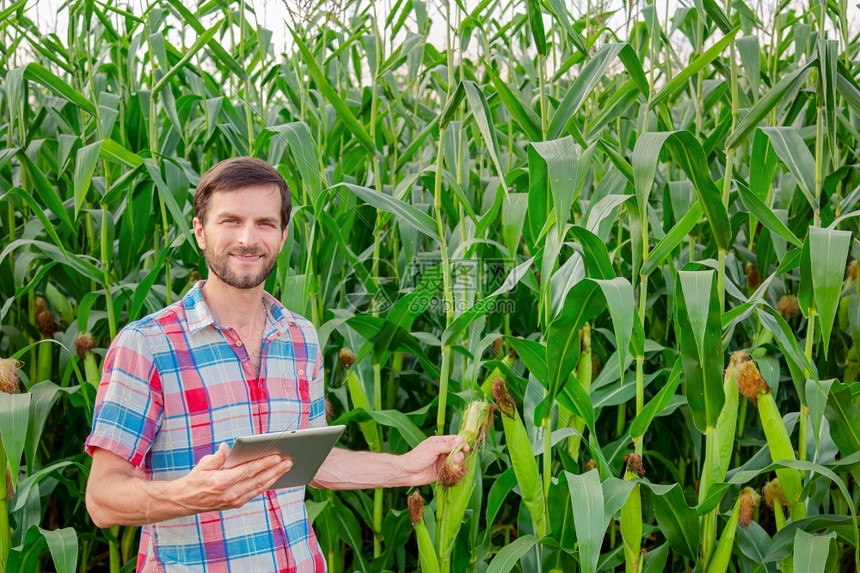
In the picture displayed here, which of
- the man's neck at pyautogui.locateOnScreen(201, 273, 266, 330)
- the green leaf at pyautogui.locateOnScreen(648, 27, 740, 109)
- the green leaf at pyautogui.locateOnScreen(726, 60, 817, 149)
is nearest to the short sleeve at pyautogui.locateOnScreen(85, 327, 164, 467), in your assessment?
the man's neck at pyautogui.locateOnScreen(201, 273, 266, 330)

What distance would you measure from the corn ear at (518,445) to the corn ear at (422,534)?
0.21 m

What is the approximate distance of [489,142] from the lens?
1398mm

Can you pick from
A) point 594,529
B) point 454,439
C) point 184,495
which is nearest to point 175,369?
point 184,495

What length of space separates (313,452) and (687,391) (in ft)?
2.40

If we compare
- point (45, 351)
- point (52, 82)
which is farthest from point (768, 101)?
point (45, 351)

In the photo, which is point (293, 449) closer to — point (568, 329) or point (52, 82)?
point (568, 329)

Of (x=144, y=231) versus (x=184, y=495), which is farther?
(x=144, y=231)

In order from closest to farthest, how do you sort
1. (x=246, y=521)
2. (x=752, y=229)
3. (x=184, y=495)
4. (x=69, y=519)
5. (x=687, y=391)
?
1. (x=184, y=495)
2. (x=246, y=521)
3. (x=687, y=391)
4. (x=752, y=229)
5. (x=69, y=519)

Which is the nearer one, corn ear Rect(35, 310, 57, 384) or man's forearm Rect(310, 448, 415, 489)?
man's forearm Rect(310, 448, 415, 489)

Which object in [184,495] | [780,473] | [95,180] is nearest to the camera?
[184,495]

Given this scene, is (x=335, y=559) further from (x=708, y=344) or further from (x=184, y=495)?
(x=708, y=344)

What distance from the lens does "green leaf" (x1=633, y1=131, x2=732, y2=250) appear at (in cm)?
137

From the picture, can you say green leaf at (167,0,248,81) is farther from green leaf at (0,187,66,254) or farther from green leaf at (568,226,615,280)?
green leaf at (568,226,615,280)

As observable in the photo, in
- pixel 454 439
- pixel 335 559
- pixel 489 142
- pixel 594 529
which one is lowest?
pixel 335 559
